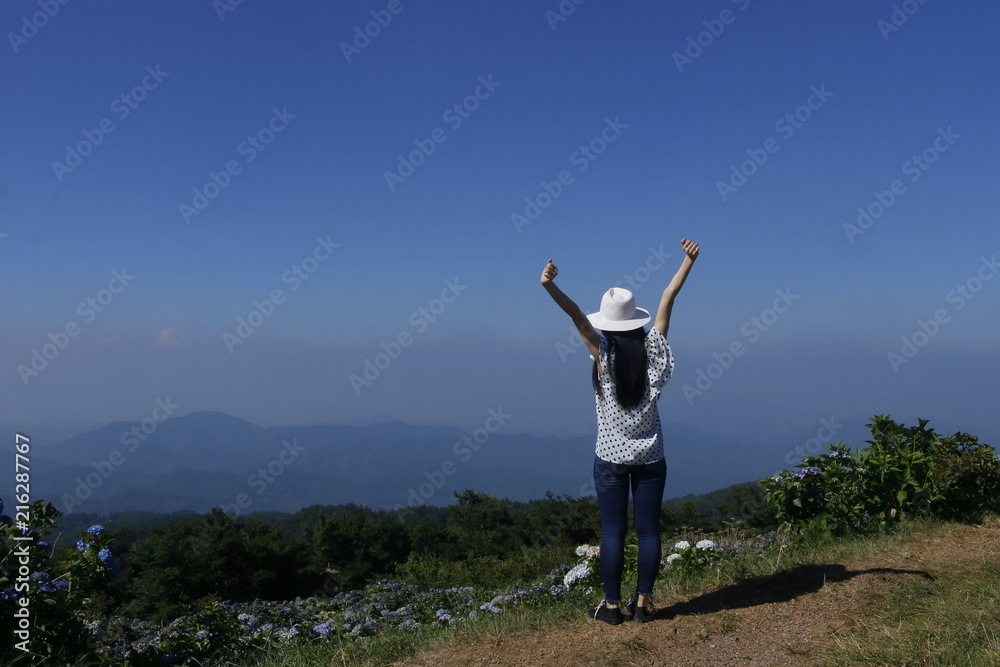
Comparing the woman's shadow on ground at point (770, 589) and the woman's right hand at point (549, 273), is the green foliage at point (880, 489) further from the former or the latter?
the woman's right hand at point (549, 273)

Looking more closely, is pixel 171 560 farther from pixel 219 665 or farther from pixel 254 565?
pixel 219 665

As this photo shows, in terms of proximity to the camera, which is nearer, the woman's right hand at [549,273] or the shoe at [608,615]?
the woman's right hand at [549,273]

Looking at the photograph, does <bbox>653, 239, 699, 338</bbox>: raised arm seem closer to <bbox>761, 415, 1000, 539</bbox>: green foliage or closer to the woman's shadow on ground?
the woman's shadow on ground

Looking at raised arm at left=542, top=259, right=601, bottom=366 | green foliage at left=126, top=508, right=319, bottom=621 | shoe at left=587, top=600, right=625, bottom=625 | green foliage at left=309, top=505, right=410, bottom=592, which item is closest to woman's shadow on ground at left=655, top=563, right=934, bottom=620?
shoe at left=587, top=600, right=625, bottom=625

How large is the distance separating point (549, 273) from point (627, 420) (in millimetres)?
995

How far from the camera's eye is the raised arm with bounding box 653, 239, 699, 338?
4.23 m

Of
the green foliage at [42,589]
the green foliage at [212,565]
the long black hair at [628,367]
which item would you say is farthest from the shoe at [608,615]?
the green foliage at [212,565]

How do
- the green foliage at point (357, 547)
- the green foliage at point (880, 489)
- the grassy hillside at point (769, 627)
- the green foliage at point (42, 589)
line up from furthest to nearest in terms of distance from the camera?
the green foliage at point (357, 547) < the green foliage at point (880, 489) < the grassy hillside at point (769, 627) < the green foliage at point (42, 589)

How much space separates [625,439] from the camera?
4.12 metres

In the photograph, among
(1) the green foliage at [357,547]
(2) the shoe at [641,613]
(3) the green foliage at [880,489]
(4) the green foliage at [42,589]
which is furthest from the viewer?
(1) the green foliage at [357,547]

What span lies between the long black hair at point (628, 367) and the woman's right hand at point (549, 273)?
20.2 inches

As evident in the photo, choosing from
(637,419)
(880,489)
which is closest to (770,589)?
(637,419)

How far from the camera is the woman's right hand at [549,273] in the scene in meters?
4.02

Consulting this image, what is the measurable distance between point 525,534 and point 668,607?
382 inches
